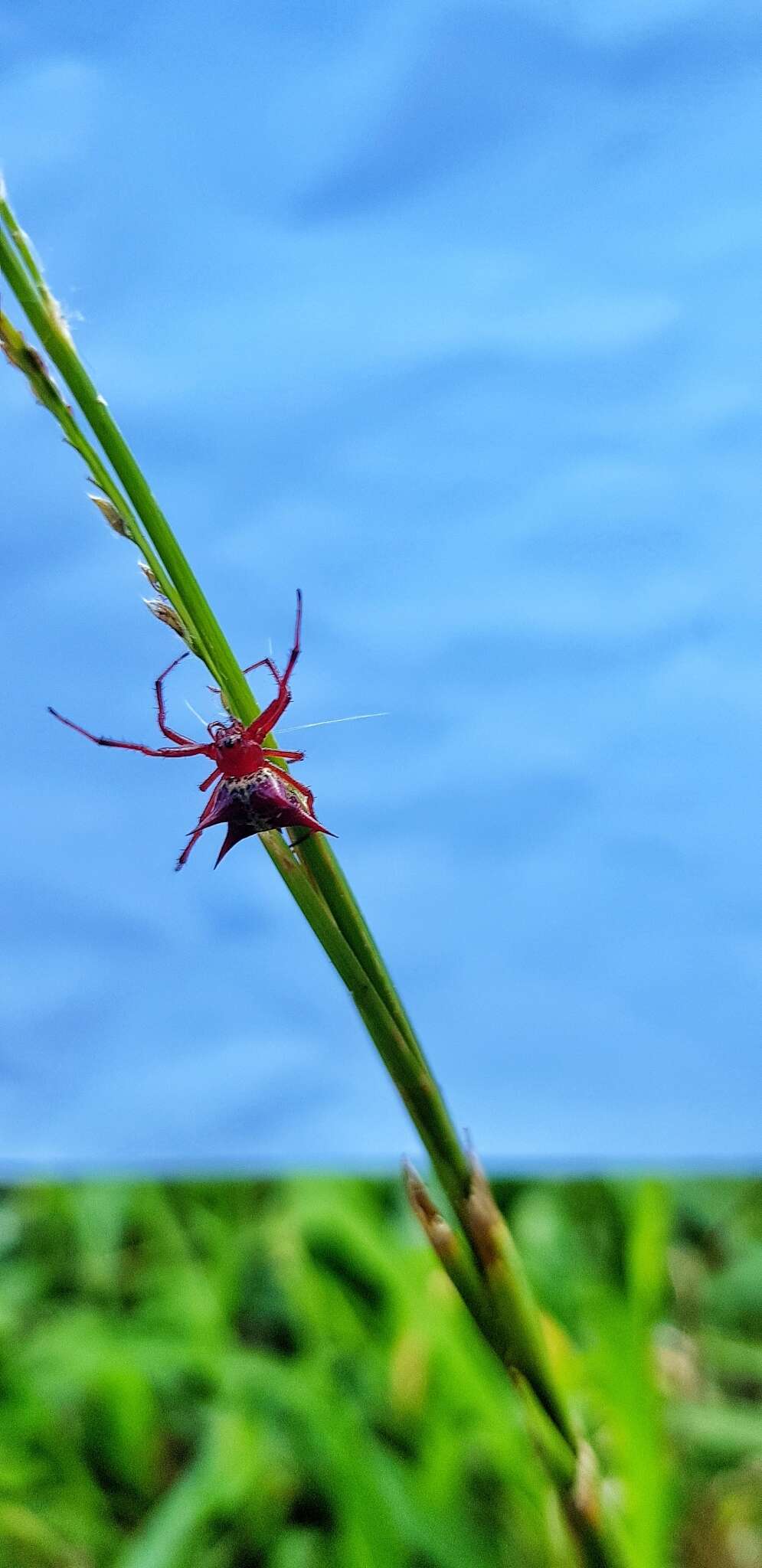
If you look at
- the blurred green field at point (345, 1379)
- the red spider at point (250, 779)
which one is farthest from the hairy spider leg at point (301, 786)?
the blurred green field at point (345, 1379)

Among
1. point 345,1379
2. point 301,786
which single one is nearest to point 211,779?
point 301,786

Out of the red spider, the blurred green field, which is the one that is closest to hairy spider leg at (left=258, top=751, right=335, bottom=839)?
the red spider

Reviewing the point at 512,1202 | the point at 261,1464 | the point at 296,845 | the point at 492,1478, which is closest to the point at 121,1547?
the point at 261,1464

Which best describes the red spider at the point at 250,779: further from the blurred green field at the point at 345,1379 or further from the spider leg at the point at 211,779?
the blurred green field at the point at 345,1379

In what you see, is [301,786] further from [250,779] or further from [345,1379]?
[345,1379]

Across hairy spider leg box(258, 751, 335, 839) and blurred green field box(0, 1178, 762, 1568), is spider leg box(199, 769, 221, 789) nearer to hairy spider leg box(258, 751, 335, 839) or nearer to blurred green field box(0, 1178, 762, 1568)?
hairy spider leg box(258, 751, 335, 839)

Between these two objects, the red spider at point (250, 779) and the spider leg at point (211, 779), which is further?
the spider leg at point (211, 779)
